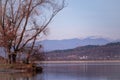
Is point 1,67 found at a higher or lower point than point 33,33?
lower

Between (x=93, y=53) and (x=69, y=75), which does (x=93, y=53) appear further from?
(x=69, y=75)

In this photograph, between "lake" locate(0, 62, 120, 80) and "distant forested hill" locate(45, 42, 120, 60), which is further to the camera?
"distant forested hill" locate(45, 42, 120, 60)

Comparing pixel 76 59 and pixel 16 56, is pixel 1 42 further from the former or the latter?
pixel 76 59

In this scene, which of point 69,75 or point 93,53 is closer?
point 69,75

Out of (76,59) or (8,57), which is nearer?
(8,57)

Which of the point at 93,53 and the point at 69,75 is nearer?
the point at 69,75

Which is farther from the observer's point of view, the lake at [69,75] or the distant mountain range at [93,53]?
the distant mountain range at [93,53]

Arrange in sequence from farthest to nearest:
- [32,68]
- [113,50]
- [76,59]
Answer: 1. [76,59]
2. [113,50]
3. [32,68]

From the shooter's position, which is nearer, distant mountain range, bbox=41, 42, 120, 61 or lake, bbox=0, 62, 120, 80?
lake, bbox=0, 62, 120, 80

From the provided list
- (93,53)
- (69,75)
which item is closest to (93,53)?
(93,53)

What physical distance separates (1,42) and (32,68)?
413 cm

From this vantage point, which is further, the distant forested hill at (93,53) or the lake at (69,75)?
the distant forested hill at (93,53)

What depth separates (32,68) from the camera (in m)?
39.2

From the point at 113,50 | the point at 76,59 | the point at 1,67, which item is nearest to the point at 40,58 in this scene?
the point at 1,67
